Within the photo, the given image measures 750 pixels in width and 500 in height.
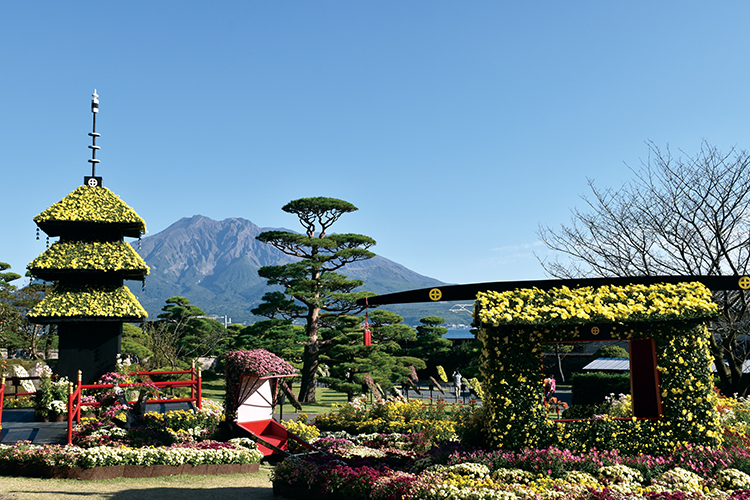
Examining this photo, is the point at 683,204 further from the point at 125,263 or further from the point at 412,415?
the point at 125,263

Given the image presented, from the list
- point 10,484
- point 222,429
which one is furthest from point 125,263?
point 10,484

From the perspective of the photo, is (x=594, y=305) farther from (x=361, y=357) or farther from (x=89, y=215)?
(x=361, y=357)

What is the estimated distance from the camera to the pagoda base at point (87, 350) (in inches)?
685

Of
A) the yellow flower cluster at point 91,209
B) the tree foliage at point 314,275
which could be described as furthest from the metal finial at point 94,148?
the tree foliage at point 314,275

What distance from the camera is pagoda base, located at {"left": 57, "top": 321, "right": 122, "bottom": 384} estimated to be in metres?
17.4

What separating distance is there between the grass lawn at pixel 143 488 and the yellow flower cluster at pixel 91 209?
911 centimetres

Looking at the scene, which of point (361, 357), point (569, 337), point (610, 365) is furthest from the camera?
point (610, 365)

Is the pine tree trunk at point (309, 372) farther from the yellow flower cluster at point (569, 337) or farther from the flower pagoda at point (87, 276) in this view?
the yellow flower cluster at point (569, 337)

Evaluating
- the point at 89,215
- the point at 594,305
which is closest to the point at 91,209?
the point at 89,215

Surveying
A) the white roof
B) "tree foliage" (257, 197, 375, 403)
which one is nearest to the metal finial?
"tree foliage" (257, 197, 375, 403)

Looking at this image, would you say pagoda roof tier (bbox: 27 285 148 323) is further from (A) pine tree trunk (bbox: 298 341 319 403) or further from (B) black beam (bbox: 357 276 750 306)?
(B) black beam (bbox: 357 276 750 306)

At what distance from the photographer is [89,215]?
17.9 meters

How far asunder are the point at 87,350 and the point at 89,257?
2959mm

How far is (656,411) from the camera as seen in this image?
30.3 ft
